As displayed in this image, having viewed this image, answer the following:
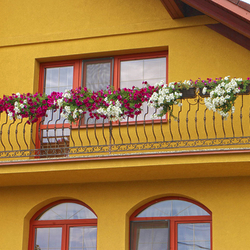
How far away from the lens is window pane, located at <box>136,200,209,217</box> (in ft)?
33.7

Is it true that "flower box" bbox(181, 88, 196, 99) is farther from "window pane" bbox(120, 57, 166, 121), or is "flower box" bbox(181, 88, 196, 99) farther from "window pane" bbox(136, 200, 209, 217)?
"window pane" bbox(136, 200, 209, 217)

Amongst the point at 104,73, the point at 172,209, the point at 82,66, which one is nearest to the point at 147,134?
the point at 172,209

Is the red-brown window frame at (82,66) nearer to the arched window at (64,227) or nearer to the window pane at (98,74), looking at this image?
the window pane at (98,74)

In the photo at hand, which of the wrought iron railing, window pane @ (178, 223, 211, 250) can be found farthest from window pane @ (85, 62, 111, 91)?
window pane @ (178, 223, 211, 250)

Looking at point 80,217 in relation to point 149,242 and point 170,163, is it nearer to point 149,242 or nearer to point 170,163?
point 149,242

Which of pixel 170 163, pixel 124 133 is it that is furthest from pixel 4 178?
pixel 170 163

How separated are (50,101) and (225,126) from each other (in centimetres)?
340

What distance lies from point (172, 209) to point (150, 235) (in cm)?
67

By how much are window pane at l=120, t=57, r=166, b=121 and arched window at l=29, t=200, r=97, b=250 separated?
2.61m

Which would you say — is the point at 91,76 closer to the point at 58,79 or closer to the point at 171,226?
the point at 58,79

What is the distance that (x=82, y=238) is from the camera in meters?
10.6

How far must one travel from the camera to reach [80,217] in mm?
10773

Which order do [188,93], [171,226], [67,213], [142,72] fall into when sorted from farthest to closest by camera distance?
1. [142,72]
2. [67,213]
3. [171,226]
4. [188,93]

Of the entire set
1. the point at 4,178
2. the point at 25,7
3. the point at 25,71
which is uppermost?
the point at 25,7
